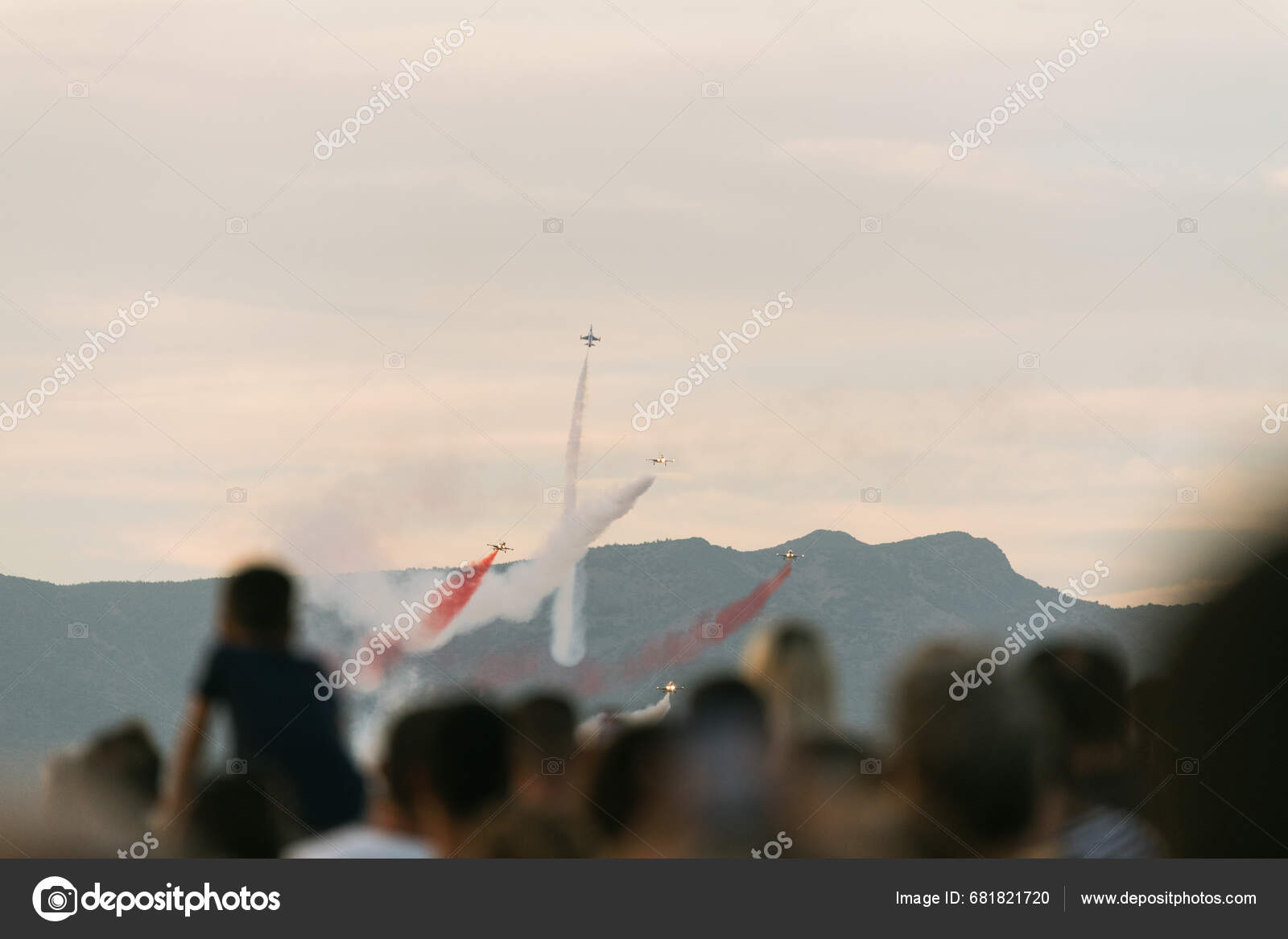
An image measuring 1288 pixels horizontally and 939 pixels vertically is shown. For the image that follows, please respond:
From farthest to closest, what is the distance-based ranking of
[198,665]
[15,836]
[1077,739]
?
[15,836]
[1077,739]
[198,665]

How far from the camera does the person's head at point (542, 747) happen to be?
1614 centimetres

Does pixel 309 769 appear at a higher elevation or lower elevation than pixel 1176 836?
higher

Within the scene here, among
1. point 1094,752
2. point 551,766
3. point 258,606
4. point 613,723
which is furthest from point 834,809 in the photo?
point 258,606

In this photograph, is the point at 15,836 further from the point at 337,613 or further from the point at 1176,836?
the point at 337,613

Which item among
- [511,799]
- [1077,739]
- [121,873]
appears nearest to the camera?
[511,799]

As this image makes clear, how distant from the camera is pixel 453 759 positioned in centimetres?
1511

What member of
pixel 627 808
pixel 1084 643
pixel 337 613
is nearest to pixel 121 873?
pixel 627 808

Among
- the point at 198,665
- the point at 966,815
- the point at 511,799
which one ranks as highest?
the point at 198,665

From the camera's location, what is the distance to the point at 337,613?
487 ft

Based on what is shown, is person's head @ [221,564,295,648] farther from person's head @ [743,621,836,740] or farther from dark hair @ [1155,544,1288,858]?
dark hair @ [1155,544,1288,858]

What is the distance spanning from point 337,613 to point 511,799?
136 metres

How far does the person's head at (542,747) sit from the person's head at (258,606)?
8.82 ft

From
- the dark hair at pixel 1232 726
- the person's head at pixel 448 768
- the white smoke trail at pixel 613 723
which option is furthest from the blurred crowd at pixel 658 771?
the dark hair at pixel 1232 726

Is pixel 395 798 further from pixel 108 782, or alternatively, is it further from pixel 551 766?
pixel 108 782
